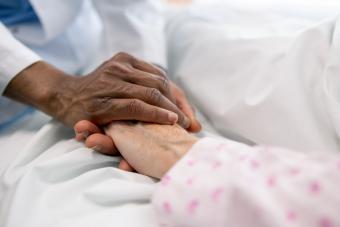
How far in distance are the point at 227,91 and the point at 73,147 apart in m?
0.31

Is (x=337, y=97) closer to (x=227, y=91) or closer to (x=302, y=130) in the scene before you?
(x=302, y=130)

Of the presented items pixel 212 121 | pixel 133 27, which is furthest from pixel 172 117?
pixel 133 27

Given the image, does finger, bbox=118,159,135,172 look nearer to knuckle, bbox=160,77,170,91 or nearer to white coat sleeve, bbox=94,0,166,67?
knuckle, bbox=160,77,170,91

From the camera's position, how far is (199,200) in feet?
1.38

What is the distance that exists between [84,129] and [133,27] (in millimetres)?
502

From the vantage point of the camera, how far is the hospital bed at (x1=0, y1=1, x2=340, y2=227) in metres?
0.54

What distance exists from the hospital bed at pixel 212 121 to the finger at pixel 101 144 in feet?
0.04

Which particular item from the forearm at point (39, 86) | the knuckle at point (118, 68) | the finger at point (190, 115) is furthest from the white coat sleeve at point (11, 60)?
the finger at point (190, 115)

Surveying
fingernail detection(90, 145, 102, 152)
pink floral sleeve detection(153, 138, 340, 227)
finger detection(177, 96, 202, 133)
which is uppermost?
pink floral sleeve detection(153, 138, 340, 227)

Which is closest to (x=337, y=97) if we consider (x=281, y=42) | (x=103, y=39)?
(x=281, y=42)

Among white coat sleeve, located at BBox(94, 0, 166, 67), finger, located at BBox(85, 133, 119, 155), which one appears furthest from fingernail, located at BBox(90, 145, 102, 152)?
white coat sleeve, located at BBox(94, 0, 166, 67)

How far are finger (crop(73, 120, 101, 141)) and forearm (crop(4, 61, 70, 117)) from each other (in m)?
0.09

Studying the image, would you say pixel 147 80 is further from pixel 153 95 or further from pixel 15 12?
pixel 15 12

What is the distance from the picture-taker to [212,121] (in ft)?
2.74
